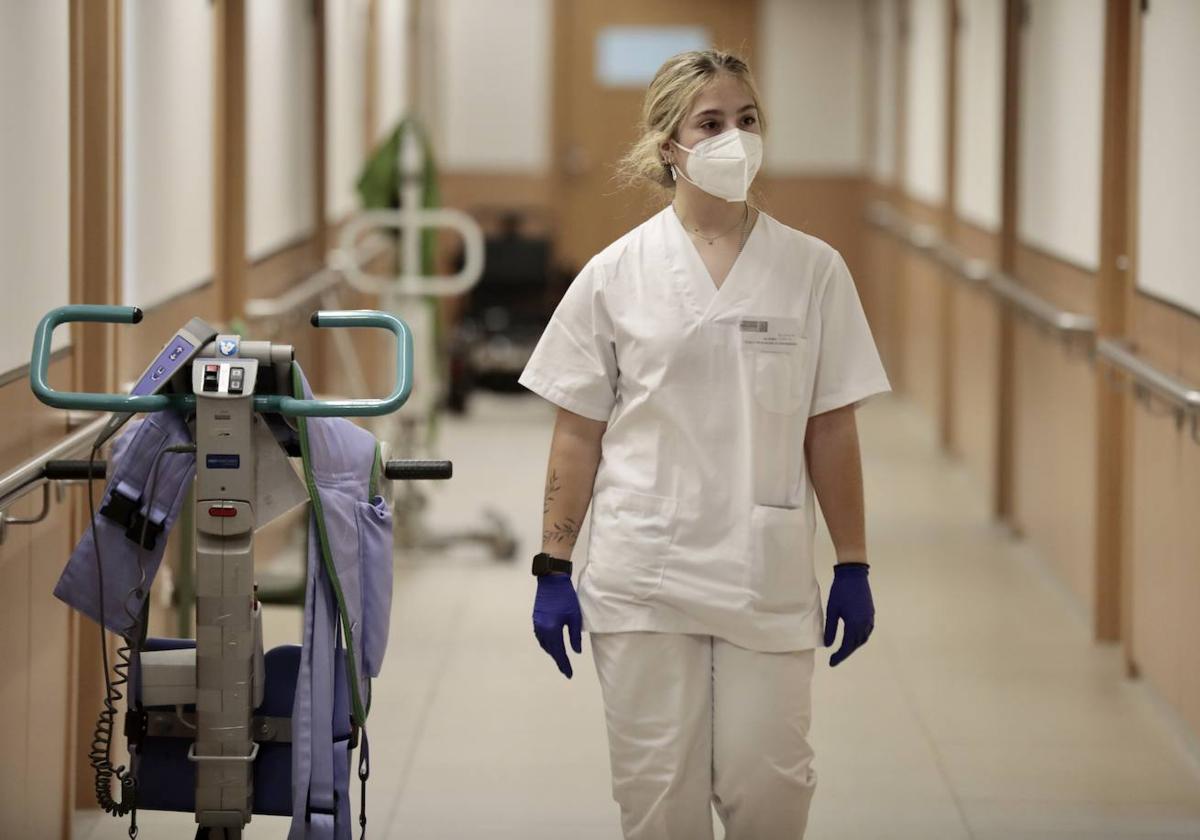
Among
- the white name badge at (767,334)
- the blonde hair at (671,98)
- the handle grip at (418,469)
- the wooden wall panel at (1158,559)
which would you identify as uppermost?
the blonde hair at (671,98)

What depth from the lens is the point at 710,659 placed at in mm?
2508

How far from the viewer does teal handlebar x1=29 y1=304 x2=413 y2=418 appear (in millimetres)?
2295

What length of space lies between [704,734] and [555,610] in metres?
0.28

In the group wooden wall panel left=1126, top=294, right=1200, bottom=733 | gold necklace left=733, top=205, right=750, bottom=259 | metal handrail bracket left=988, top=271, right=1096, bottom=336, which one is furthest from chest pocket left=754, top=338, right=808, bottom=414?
metal handrail bracket left=988, top=271, right=1096, bottom=336

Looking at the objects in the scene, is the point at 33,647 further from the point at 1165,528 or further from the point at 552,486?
the point at 1165,528

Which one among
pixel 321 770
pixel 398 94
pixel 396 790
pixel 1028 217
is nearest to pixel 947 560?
pixel 1028 217

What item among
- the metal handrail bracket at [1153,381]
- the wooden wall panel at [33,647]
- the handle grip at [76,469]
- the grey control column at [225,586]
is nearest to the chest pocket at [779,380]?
the grey control column at [225,586]

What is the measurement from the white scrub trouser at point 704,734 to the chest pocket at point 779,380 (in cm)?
35

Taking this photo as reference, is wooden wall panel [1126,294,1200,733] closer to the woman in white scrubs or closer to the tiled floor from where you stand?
the tiled floor

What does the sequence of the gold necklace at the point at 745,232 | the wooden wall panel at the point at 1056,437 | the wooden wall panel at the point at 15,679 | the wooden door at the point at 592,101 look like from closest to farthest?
1. the gold necklace at the point at 745,232
2. the wooden wall panel at the point at 15,679
3. the wooden wall panel at the point at 1056,437
4. the wooden door at the point at 592,101

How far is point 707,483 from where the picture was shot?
2498 millimetres

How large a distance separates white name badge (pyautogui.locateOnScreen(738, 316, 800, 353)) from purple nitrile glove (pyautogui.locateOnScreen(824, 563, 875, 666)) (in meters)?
0.34

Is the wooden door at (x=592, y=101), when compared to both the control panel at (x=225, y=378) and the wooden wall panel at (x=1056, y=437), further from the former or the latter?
the control panel at (x=225, y=378)

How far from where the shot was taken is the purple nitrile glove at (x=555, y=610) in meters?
2.55
